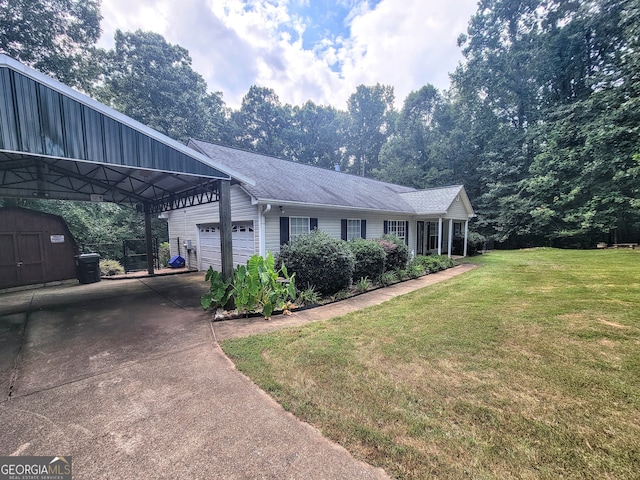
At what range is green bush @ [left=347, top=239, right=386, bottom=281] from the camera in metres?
8.91

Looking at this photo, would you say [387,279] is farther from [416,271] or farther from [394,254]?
[416,271]

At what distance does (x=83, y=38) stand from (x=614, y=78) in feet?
108

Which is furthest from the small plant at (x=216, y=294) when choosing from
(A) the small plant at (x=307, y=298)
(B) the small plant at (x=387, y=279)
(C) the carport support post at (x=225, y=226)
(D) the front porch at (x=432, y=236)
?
(D) the front porch at (x=432, y=236)

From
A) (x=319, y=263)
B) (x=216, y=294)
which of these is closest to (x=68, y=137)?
(x=216, y=294)

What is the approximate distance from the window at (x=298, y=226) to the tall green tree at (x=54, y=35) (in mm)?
17320

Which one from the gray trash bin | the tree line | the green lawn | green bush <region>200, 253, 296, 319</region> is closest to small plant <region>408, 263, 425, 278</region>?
the green lawn

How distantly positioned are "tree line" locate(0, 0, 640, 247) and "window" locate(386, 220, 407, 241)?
36.5 ft

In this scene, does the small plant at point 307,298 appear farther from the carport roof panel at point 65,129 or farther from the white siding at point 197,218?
the carport roof panel at point 65,129

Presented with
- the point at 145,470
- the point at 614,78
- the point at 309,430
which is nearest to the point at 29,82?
the point at 145,470

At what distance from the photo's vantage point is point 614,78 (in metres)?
16.3

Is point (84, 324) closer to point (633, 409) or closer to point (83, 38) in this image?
point (633, 409)

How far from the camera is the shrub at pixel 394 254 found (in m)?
10.3

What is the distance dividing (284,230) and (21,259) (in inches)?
379

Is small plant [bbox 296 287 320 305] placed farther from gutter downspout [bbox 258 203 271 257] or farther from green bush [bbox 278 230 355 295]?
gutter downspout [bbox 258 203 271 257]
